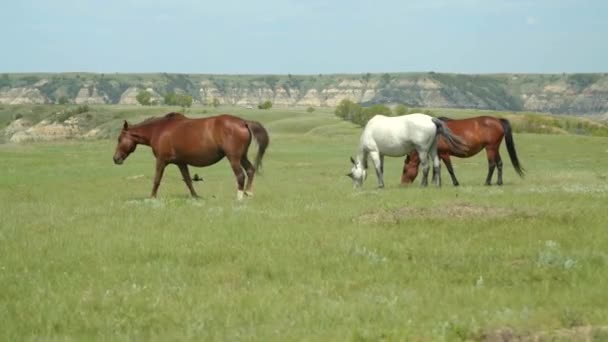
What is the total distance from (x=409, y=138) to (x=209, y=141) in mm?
6595

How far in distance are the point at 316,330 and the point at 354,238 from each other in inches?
200

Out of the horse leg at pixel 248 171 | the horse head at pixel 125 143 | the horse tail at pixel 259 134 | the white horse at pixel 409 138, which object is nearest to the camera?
the horse tail at pixel 259 134

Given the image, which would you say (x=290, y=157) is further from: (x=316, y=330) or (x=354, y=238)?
(x=316, y=330)

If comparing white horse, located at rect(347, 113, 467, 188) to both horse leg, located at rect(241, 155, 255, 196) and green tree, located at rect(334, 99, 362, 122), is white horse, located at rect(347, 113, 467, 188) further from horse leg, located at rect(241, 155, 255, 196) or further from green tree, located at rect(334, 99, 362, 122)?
green tree, located at rect(334, 99, 362, 122)

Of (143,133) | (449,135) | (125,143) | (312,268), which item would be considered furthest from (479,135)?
(312,268)

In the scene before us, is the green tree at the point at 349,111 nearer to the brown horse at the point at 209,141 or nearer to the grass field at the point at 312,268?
the brown horse at the point at 209,141

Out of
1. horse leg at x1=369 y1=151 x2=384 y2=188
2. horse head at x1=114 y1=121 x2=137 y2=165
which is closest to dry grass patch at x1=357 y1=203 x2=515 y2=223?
horse leg at x1=369 y1=151 x2=384 y2=188

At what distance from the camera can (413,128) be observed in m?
22.7

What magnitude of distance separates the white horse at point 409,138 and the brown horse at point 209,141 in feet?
15.3

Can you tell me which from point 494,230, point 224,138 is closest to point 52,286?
point 494,230

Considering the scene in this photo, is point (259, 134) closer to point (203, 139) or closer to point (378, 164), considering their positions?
point (203, 139)

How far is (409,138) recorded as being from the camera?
74.9ft

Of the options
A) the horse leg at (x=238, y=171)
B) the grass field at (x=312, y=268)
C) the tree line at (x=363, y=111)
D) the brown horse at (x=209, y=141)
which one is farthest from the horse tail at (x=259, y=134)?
the tree line at (x=363, y=111)

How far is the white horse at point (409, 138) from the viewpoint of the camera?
73.8 feet
